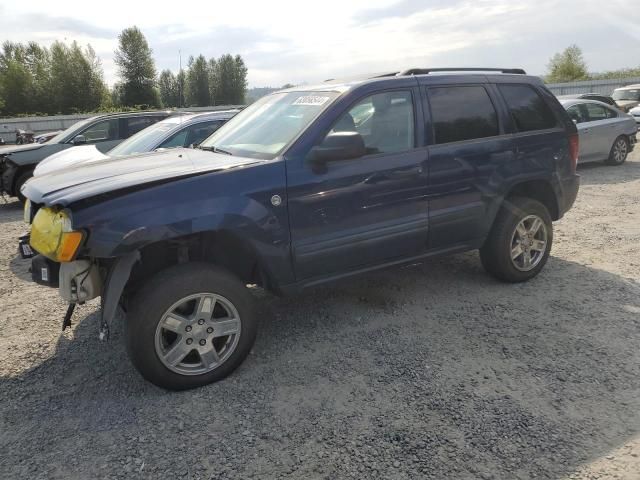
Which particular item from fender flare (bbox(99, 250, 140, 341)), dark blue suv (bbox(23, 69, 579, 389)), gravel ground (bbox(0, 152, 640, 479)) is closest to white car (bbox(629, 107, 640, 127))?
dark blue suv (bbox(23, 69, 579, 389))

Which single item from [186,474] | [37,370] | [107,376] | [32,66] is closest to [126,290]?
[107,376]

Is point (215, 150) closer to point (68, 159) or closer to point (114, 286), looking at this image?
point (114, 286)

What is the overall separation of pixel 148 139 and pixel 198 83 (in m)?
69.6

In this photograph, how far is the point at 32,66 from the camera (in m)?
51.3

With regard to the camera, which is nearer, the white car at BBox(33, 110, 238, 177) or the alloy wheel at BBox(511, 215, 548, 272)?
the alloy wheel at BBox(511, 215, 548, 272)

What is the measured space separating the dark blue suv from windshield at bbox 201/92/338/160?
2 centimetres

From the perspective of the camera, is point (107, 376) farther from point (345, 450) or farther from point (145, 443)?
point (345, 450)

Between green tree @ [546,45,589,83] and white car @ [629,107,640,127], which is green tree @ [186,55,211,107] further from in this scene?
white car @ [629,107,640,127]

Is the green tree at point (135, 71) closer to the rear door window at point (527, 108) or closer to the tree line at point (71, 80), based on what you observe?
the tree line at point (71, 80)

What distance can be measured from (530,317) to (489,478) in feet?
6.32

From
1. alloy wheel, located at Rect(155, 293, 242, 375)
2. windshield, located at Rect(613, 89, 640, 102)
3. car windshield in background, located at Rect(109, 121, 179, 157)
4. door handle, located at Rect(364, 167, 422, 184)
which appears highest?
windshield, located at Rect(613, 89, 640, 102)

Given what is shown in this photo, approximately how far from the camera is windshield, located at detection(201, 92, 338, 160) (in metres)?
3.49

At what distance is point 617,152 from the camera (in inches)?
444

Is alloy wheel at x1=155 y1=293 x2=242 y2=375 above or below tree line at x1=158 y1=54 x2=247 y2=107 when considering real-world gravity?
below
